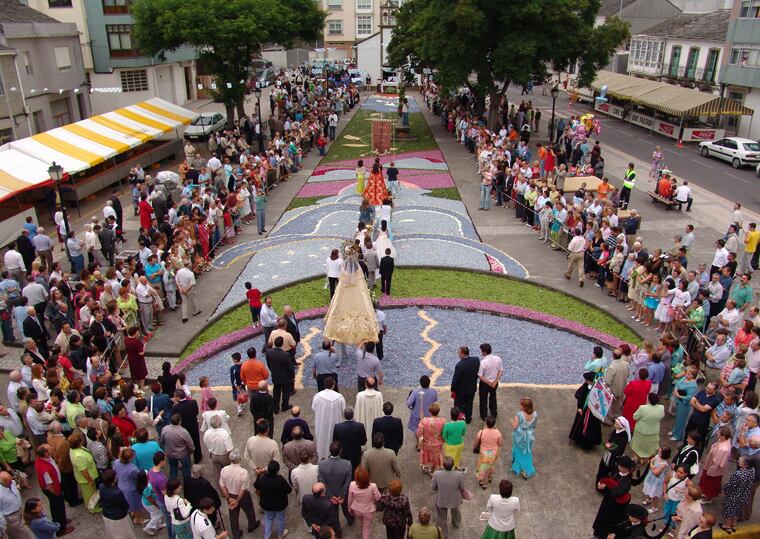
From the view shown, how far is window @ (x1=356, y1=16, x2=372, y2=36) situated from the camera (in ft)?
292

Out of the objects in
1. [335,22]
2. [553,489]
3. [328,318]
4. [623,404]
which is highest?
[335,22]

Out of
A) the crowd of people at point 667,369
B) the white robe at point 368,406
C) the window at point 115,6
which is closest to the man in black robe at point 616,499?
the crowd of people at point 667,369

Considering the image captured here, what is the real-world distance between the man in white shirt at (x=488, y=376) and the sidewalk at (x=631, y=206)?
5.77 metres

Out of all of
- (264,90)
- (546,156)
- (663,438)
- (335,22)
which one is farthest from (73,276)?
(335,22)

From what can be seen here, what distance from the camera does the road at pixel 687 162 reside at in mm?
29047

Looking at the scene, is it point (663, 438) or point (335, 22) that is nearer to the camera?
point (663, 438)

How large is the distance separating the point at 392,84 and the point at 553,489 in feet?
180

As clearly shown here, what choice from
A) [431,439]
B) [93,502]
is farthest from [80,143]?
[431,439]

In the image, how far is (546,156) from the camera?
94.2 feet

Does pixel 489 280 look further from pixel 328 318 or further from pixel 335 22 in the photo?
pixel 335 22

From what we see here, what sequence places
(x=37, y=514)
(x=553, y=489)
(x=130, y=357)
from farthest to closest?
(x=130, y=357) → (x=553, y=489) → (x=37, y=514)

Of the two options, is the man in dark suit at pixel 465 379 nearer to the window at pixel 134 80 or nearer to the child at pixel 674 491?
the child at pixel 674 491

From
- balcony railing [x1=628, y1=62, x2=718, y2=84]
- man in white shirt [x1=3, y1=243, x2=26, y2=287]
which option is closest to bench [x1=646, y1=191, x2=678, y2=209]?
man in white shirt [x1=3, y1=243, x2=26, y2=287]

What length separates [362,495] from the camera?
27.5 feet
